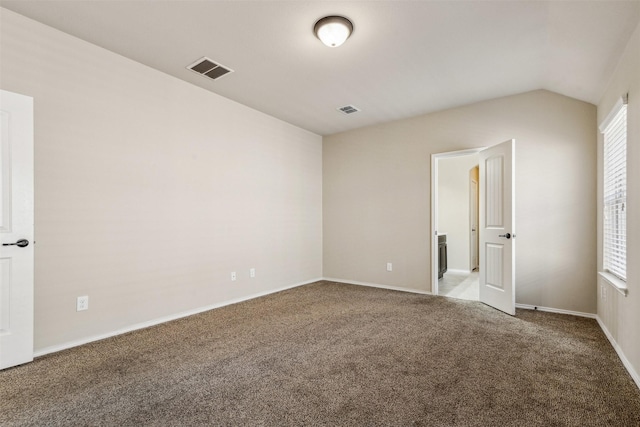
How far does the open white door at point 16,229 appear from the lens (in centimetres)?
226

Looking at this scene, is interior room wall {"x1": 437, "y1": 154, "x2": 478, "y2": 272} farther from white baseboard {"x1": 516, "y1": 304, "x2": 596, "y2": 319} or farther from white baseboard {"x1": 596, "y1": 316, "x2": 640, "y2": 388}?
white baseboard {"x1": 596, "y1": 316, "x2": 640, "y2": 388}

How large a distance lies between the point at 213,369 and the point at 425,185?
12.2 ft

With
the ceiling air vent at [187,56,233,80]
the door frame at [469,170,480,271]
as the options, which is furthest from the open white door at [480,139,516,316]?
the ceiling air vent at [187,56,233,80]

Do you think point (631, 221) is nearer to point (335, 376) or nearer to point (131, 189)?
point (335, 376)

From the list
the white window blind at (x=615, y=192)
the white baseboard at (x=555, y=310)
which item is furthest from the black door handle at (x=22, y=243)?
the white baseboard at (x=555, y=310)

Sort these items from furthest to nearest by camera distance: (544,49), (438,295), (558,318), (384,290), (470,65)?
(384,290) < (438,295) < (558,318) < (470,65) < (544,49)

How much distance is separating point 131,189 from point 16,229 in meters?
0.95

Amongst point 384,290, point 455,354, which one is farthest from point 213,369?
point 384,290

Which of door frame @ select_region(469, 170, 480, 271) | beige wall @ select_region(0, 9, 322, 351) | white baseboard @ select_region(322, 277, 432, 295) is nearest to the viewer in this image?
beige wall @ select_region(0, 9, 322, 351)

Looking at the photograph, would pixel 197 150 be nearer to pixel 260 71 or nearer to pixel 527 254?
pixel 260 71

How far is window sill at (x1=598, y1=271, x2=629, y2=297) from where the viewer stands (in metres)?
2.41

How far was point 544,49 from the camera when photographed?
111 inches

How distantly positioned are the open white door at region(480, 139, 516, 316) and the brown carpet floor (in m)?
0.51

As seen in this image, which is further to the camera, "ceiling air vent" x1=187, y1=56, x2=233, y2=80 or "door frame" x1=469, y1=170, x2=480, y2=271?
"door frame" x1=469, y1=170, x2=480, y2=271
